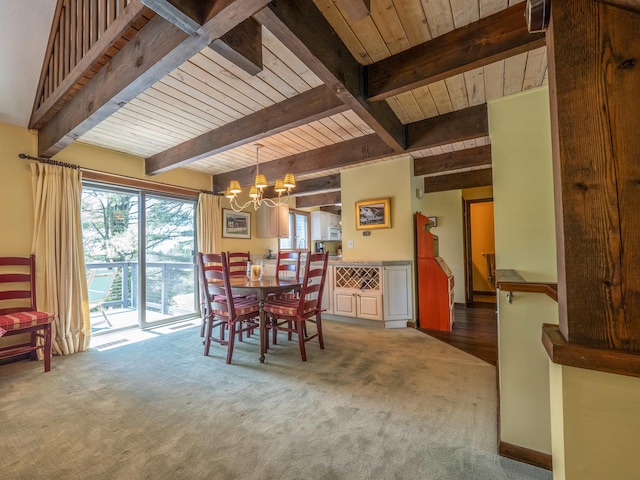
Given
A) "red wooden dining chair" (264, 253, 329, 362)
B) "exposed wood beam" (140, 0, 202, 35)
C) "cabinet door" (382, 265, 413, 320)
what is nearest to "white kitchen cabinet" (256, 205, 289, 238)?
"cabinet door" (382, 265, 413, 320)

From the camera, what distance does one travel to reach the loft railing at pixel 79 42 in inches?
67.9

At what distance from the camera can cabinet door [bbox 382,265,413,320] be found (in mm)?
4012

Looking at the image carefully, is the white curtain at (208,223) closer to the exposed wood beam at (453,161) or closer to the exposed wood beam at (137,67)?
the exposed wood beam at (137,67)

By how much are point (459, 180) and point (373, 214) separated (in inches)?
72.2

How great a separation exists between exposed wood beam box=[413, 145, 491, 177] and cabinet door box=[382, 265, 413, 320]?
1.52 meters

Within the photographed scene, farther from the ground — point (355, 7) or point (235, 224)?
point (355, 7)

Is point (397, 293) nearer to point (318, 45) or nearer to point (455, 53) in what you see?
point (455, 53)

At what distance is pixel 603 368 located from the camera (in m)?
0.66

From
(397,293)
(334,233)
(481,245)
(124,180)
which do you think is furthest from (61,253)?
(481,245)

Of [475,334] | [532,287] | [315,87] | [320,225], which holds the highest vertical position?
[315,87]

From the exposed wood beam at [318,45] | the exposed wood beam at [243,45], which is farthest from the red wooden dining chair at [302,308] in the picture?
the exposed wood beam at [243,45]

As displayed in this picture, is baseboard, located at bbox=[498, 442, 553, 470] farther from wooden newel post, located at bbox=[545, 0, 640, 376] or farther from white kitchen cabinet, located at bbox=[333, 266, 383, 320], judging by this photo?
white kitchen cabinet, located at bbox=[333, 266, 383, 320]

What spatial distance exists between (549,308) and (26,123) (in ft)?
15.8

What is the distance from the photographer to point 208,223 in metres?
4.82
